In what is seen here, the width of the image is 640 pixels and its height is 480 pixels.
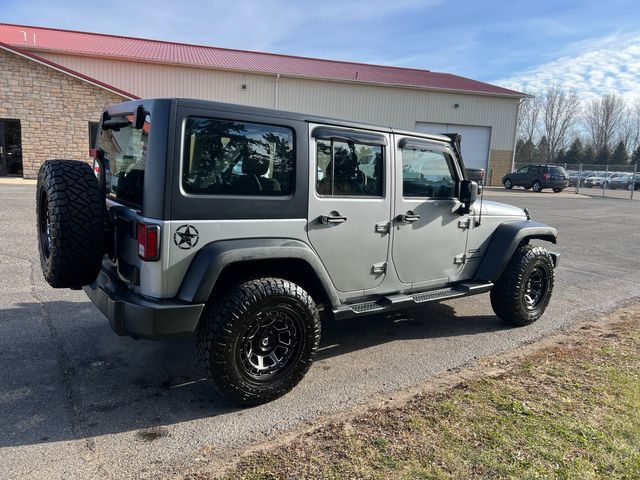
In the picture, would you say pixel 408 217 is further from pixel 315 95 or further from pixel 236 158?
pixel 315 95

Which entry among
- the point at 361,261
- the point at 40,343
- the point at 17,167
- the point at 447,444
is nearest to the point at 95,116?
the point at 17,167

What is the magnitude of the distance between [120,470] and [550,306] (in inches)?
203

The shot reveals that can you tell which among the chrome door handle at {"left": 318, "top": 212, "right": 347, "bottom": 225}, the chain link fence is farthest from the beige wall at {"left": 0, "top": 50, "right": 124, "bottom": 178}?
the chain link fence

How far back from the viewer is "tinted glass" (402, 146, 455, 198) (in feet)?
13.6

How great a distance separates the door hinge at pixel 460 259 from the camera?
15.1 feet

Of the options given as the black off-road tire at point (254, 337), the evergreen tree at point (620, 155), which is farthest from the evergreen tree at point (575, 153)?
the black off-road tire at point (254, 337)

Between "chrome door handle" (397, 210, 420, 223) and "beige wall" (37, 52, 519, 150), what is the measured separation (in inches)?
865

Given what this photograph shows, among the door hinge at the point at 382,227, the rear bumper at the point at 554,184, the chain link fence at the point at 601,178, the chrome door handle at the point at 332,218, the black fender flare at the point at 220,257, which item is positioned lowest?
the black fender flare at the point at 220,257

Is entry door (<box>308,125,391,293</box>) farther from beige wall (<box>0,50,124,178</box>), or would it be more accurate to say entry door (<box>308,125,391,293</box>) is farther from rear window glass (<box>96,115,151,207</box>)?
beige wall (<box>0,50,124,178</box>)

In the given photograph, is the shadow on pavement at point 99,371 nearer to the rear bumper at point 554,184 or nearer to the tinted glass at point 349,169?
the tinted glass at point 349,169

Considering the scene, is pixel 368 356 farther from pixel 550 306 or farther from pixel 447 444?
pixel 550 306

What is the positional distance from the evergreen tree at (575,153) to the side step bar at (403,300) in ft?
235

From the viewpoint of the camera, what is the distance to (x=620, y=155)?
64.9 metres

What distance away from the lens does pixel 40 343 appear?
4.14 m
